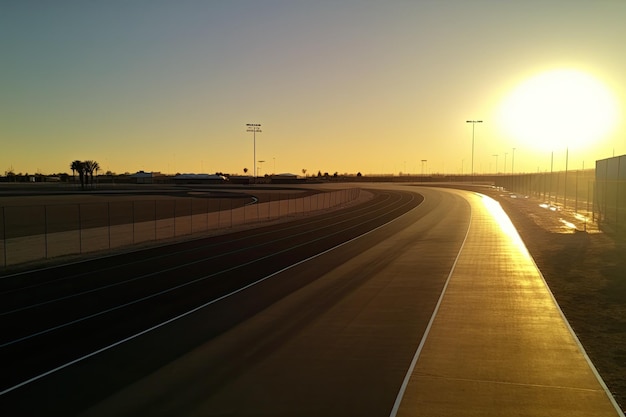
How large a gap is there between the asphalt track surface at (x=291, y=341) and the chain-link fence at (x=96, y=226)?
9084 mm

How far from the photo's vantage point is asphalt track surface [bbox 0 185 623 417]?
9.25 m

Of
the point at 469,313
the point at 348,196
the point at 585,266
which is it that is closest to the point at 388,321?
the point at 469,313

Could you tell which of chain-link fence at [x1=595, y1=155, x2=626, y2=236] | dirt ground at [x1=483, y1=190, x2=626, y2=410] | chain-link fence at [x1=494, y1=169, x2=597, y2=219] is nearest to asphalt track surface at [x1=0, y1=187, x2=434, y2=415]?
dirt ground at [x1=483, y1=190, x2=626, y2=410]

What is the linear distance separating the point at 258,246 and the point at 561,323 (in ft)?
68.4

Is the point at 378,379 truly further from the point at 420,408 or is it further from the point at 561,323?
the point at 561,323

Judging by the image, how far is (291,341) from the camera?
12.8 metres

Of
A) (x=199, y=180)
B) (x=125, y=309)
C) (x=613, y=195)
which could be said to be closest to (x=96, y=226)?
(x=125, y=309)

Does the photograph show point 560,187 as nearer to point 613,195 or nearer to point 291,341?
point 613,195

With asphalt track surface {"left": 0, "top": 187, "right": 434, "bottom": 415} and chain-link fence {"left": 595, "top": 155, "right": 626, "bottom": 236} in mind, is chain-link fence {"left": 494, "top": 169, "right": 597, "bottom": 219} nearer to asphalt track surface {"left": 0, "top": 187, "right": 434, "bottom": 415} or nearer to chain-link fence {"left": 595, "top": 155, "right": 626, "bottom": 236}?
chain-link fence {"left": 595, "top": 155, "right": 626, "bottom": 236}

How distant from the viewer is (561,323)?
14.7 meters

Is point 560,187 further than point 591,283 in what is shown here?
Yes

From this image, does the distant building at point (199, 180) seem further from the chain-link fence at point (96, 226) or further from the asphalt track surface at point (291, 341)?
the asphalt track surface at point (291, 341)

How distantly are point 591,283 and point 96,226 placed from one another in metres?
38.9

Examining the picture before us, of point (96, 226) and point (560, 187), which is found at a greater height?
point (560, 187)
